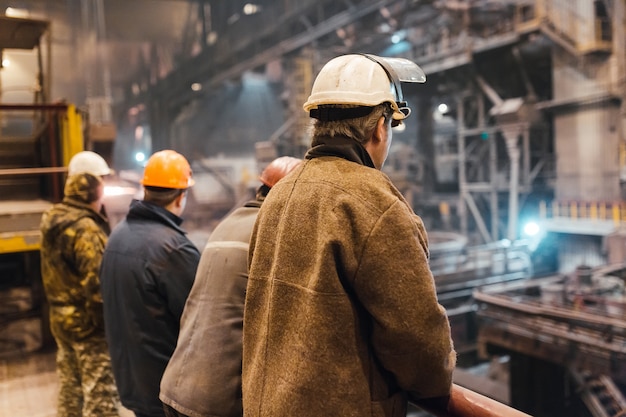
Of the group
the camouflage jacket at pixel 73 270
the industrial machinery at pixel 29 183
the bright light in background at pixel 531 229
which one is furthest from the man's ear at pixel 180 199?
the bright light in background at pixel 531 229

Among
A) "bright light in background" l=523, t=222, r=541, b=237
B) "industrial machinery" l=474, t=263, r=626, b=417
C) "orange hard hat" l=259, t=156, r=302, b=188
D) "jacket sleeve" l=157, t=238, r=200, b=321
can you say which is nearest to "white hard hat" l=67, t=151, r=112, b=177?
"jacket sleeve" l=157, t=238, r=200, b=321

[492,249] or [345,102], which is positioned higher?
[345,102]

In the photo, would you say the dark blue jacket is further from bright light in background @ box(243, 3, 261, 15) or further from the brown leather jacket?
bright light in background @ box(243, 3, 261, 15)

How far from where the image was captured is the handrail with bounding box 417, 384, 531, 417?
3.59 ft

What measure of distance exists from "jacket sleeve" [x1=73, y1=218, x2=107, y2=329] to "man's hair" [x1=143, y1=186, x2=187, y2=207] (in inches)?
29.6

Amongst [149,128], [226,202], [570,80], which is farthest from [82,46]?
[570,80]

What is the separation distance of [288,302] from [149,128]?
1300cm

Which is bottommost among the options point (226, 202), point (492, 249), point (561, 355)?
point (561, 355)

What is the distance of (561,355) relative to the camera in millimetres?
7816

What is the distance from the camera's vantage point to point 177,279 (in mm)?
1938

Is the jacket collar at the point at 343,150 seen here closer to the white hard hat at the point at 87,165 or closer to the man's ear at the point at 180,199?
the man's ear at the point at 180,199

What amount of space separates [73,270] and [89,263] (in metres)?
0.16

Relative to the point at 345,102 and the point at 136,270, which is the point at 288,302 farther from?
the point at 136,270

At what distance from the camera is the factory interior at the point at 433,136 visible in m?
5.05
